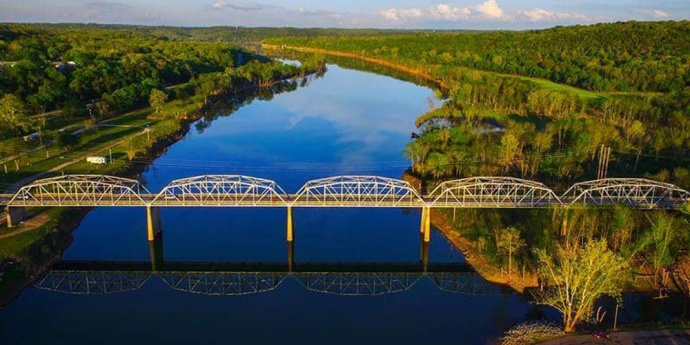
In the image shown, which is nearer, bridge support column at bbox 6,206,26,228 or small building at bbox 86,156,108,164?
bridge support column at bbox 6,206,26,228

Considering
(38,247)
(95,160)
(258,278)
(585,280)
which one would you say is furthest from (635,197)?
(95,160)

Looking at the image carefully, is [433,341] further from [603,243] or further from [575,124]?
[575,124]

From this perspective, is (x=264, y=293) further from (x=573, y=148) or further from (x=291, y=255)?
(x=573, y=148)

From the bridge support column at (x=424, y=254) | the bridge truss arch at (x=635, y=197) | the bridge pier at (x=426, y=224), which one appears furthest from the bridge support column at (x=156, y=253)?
the bridge truss arch at (x=635, y=197)

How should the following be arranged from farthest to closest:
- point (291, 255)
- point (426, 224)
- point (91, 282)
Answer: point (426, 224) → point (291, 255) → point (91, 282)

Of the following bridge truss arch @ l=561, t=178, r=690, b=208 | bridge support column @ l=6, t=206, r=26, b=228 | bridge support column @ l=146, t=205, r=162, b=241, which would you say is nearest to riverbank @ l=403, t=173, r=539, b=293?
bridge truss arch @ l=561, t=178, r=690, b=208

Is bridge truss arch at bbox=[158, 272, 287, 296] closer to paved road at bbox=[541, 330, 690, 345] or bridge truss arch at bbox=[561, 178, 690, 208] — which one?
paved road at bbox=[541, 330, 690, 345]

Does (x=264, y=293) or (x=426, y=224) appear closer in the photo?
(x=264, y=293)
